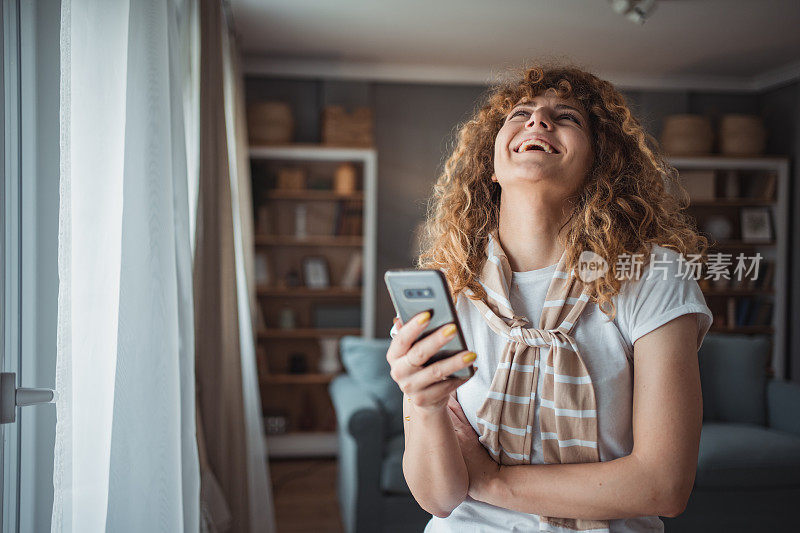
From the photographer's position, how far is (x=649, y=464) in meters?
0.92

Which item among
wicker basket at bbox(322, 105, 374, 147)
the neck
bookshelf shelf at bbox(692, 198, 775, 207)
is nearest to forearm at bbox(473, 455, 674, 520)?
the neck

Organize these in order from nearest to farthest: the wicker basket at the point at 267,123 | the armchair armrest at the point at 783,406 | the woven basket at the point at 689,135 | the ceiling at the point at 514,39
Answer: the armchair armrest at the point at 783,406 < the ceiling at the point at 514,39 < the wicker basket at the point at 267,123 < the woven basket at the point at 689,135

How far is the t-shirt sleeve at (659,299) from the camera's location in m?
0.93

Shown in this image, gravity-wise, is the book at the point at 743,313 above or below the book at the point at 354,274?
below

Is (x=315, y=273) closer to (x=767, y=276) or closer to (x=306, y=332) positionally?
(x=306, y=332)

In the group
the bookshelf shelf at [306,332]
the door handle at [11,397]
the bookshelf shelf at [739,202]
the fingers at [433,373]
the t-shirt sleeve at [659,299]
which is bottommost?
the bookshelf shelf at [306,332]

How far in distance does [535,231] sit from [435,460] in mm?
433

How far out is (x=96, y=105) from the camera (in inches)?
47.9

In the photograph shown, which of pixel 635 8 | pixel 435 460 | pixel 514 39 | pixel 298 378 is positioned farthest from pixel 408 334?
pixel 298 378

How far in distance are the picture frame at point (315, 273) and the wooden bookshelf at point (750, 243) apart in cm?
276

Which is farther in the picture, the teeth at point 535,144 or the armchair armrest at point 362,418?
the armchair armrest at point 362,418

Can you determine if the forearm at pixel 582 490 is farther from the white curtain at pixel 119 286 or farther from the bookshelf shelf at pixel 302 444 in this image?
the bookshelf shelf at pixel 302 444

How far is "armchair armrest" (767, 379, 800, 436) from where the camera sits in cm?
317

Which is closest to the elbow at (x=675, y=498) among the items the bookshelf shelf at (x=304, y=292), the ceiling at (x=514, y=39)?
the ceiling at (x=514, y=39)
